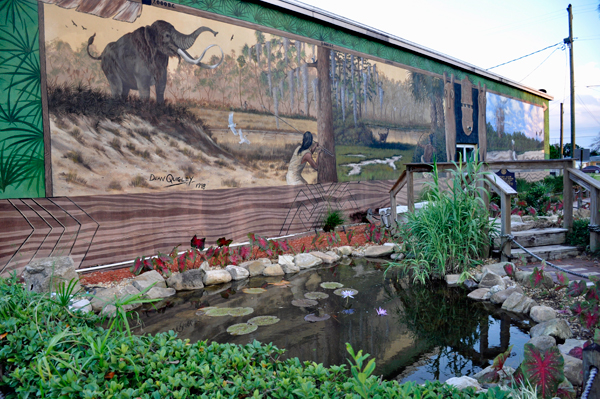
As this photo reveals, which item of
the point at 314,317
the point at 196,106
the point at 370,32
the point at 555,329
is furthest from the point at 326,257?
the point at 370,32

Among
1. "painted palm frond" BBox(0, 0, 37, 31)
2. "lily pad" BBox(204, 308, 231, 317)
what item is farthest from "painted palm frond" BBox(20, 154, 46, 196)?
"lily pad" BBox(204, 308, 231, 317)

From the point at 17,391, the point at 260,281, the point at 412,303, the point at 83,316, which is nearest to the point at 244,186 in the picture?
the point at 260,281

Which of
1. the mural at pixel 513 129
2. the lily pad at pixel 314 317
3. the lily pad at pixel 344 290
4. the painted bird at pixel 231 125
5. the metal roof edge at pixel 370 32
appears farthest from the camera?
the mural at pixel 513 129

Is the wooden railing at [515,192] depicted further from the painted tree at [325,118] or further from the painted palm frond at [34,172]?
the painted palm frond at [34,172]

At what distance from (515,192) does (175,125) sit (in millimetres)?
4904

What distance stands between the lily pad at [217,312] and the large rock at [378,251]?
123 inches

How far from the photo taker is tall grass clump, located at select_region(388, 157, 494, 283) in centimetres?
476

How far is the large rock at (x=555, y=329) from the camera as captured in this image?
9.61 ft

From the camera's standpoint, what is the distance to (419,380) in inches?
98.6

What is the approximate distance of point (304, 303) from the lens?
13.4 ft

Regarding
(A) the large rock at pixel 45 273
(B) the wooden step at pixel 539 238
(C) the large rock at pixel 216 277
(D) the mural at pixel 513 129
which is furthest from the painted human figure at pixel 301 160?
(D) the mural at pixel 513 129

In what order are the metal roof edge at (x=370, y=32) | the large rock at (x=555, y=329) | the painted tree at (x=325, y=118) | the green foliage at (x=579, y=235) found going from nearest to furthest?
the large rock at (x=555, y=329) < the green foliage at (x=579, y=235) < the metal roof edge at (x=370, y=32) < the painted tree at (x=325, y=118)

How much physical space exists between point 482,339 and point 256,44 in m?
5.99

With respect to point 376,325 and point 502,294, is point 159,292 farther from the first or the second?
point 502,294
